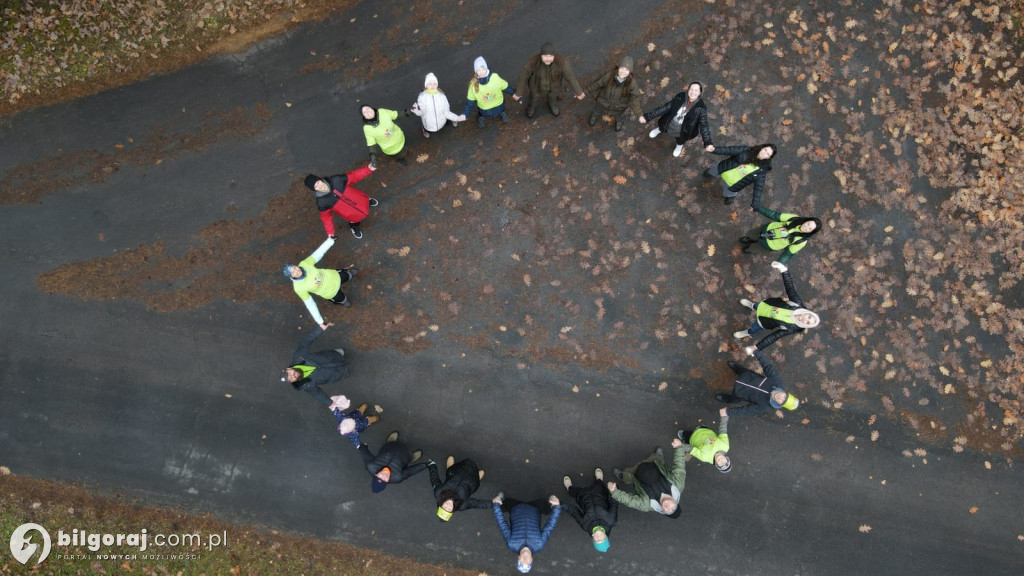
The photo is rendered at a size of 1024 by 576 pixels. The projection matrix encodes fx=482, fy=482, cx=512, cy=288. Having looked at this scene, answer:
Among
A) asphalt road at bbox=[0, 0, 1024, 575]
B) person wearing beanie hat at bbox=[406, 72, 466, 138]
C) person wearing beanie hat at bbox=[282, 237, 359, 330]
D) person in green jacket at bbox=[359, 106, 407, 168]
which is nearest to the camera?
person wearing beanie hat at bbox=[282, 237, 359, 330]

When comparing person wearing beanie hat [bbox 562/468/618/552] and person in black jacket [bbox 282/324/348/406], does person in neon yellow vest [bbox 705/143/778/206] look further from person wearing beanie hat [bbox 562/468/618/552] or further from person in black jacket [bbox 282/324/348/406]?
person in black jacket [bbox 282/324/348/406]

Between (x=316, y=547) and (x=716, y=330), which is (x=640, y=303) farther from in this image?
(x=316, y=547)

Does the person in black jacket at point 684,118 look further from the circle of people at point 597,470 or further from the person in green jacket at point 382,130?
the person in green jacket at point 382,130

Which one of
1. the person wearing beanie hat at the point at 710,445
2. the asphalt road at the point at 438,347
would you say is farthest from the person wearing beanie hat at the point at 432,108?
the person wearing beanie hat at the point at 710,445

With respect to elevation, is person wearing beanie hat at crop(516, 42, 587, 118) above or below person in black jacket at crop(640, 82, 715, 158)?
above

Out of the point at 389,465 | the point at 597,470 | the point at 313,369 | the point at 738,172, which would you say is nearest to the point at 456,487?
the point at 389,465

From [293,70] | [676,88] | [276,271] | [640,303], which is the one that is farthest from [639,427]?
[293,70]

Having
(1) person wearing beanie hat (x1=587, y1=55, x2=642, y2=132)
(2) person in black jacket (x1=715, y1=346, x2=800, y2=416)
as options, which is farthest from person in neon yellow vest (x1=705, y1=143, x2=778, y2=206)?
(2) person in black jacket (x1=715, y1=346, x2=800, y2=416)

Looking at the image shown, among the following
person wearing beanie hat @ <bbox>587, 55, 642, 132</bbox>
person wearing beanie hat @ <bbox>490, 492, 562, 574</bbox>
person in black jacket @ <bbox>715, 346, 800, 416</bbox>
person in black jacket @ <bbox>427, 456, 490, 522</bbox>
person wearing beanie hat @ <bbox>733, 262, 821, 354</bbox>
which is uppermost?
person wearing beanie hat @ <bbox>587, 55, 642, 132</bbox>
